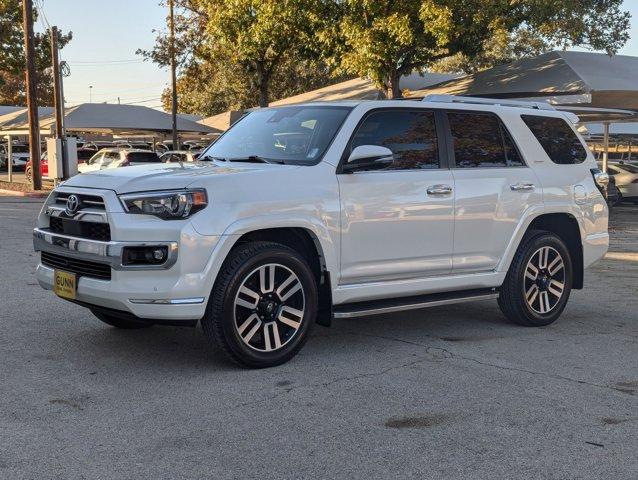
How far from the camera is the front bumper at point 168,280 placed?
5219 millimetres

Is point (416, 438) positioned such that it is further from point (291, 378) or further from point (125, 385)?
point (125, 385)

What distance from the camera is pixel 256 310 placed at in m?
5.59

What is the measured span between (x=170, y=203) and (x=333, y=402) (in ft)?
5.39

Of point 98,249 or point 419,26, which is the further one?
point 419,26

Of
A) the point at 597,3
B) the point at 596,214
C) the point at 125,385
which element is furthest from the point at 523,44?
the point at 125,385

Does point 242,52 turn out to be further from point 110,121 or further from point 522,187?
point 522,187

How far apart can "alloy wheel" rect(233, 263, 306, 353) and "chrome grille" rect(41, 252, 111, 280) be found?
2.93 ft

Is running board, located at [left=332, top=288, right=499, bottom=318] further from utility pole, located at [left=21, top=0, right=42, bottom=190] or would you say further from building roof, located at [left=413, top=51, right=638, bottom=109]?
utility pole, located at [left=21, top=0, right=42, bottom=190]

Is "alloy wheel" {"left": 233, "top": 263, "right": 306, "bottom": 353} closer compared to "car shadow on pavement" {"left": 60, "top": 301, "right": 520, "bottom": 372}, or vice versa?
"alloy wheel" {"left": 233, "top": 263, "right": 306, "bottom": 353}

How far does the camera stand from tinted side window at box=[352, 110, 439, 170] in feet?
20.7

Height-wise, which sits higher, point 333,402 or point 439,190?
point 439,190

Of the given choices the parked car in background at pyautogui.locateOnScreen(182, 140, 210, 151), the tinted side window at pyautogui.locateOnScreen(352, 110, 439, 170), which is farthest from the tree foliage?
the parked car in background at pyautogui.locateOnScreen(182, 140, 210, 151)

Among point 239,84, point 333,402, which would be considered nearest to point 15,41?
point 239,84

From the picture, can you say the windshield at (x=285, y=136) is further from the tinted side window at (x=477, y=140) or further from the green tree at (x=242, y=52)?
the green tree at (x=242, y=52)
